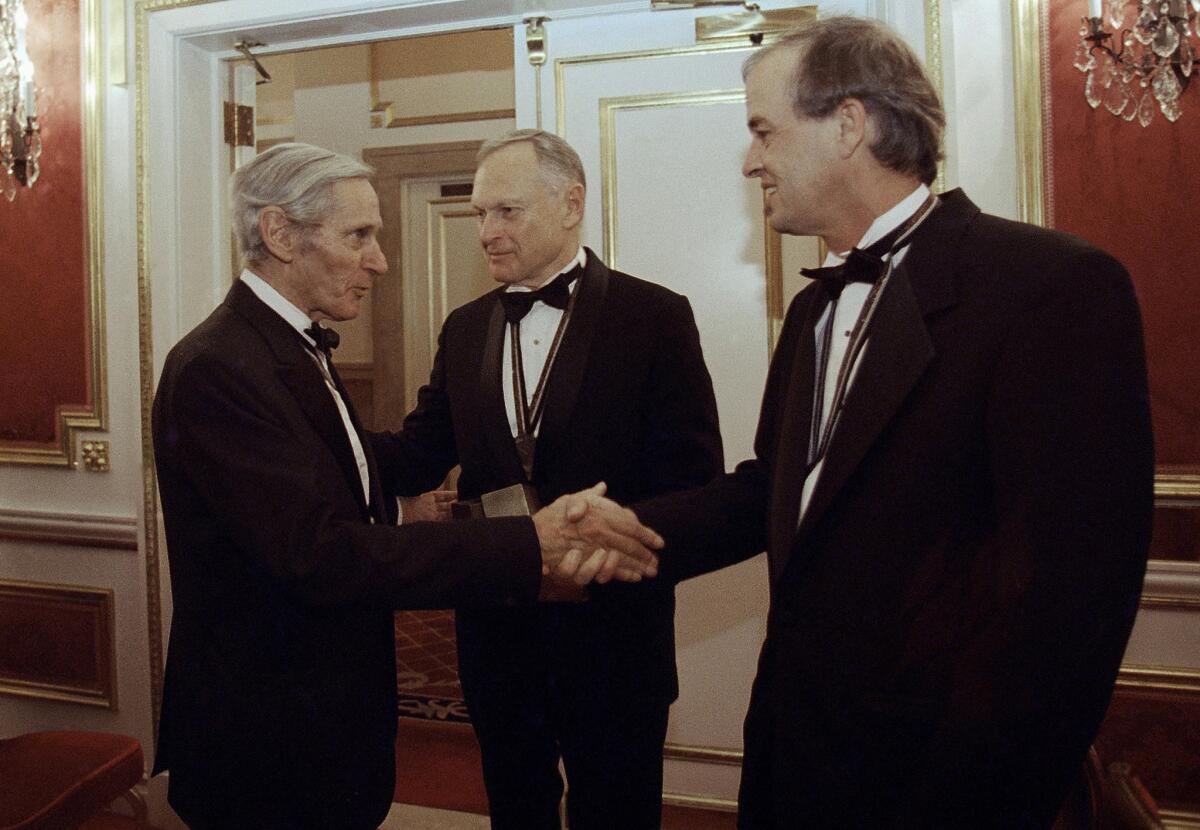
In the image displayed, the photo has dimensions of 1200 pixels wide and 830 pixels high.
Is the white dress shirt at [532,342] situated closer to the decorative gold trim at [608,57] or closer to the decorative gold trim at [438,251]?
the decorative gold trim at [608,57]

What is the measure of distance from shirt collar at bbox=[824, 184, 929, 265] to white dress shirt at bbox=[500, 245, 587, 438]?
1.00 metres

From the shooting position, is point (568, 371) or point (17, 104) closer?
point (568, 371)

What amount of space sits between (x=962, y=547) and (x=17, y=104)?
3.19 m

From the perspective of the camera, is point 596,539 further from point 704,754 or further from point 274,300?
point 704,754

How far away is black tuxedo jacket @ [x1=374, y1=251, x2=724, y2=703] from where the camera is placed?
218 centimetres

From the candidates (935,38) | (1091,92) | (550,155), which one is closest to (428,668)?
(550,155)

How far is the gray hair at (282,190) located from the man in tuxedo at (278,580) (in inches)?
5.1

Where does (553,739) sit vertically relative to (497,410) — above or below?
below

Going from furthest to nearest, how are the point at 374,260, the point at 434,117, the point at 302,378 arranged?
1. the point at 434,117
2. the point at 374,260
3. the point at 302,378

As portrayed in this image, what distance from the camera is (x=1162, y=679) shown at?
2.62 metres

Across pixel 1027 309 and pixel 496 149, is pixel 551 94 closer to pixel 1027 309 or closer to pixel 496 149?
pixel 496 149

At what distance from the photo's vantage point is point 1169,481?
259 cm

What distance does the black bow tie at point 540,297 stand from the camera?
2.33 metres

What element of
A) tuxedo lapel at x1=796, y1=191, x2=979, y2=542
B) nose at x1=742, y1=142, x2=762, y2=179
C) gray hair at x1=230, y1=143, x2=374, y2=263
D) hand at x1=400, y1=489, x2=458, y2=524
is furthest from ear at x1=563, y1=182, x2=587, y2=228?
tuxedo lapel at x1=796, y1=191, x2=979, y2=542
